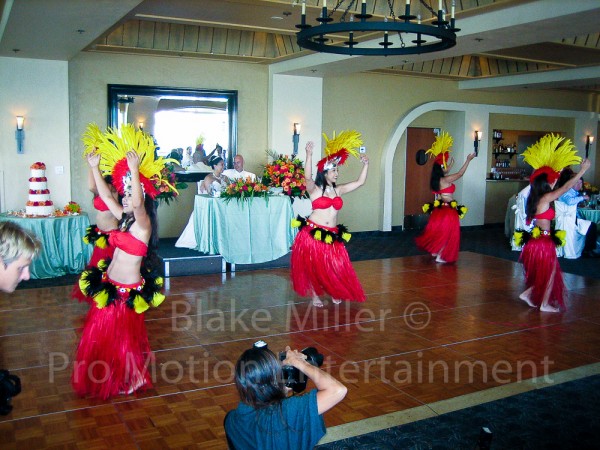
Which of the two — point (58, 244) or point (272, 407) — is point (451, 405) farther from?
point (58, 244)

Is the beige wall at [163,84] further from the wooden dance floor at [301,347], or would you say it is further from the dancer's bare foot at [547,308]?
the dancer's bare foot at [547,308]

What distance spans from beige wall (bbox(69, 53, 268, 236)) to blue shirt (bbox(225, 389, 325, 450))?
8.12 meters

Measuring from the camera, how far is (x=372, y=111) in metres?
12.0

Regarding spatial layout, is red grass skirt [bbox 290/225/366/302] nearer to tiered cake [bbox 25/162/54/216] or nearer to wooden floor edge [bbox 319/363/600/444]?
wooden floor edge [bbox 319/363/600/444]

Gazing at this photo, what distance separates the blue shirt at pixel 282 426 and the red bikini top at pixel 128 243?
83.8 inches

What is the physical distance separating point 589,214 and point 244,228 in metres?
5.97

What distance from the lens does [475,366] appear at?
482 cm

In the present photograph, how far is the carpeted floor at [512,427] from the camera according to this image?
351cm

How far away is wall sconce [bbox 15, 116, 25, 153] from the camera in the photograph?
28.3 ft

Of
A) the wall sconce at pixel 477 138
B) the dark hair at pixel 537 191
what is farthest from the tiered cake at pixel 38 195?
the wall sconce at pixel 477 138

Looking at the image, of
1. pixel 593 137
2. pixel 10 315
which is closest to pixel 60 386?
pixel 10 315

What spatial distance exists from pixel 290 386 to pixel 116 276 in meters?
2.32

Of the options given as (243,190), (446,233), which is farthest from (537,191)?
(243,190)

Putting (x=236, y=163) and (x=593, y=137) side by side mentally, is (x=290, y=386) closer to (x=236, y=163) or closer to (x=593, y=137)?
(x=236, y=163)
